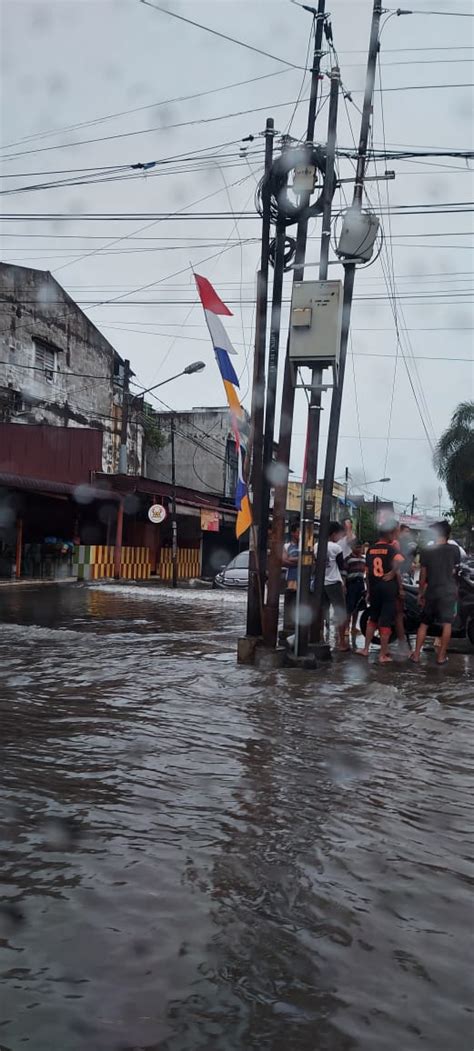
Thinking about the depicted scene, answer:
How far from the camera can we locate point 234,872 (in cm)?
343

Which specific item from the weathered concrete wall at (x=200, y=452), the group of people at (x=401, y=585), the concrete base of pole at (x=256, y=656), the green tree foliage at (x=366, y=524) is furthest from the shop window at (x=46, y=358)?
the green tree foliage at (x=366, y=524)

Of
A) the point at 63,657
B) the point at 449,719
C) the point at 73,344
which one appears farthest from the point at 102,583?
the point at 449,719

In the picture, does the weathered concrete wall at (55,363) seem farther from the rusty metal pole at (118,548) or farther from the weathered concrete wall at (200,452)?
the weathered concrete wall at (200,452)

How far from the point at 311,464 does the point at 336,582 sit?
1.68 m

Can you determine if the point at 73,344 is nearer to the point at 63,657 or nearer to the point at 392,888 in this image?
the point at 63,657

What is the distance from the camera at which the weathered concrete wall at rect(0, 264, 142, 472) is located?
3009 cm

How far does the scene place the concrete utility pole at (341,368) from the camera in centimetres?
940

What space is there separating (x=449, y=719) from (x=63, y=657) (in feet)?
14.9

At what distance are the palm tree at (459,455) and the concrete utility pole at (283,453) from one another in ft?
116

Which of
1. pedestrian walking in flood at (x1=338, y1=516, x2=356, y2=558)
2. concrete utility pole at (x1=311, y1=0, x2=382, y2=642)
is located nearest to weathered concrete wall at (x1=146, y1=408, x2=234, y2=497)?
pedestrian walking in flood at (x1=338, y1=516, x2=356, y2=558)

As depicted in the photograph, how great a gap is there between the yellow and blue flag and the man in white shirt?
1.38 meters

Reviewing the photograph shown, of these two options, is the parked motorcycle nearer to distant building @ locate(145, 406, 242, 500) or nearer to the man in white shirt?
the man in white shirt

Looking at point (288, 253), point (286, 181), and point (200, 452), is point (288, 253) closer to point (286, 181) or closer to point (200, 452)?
point (286, 181)

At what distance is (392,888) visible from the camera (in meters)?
3.36
